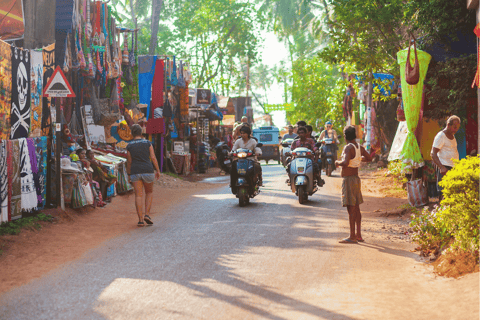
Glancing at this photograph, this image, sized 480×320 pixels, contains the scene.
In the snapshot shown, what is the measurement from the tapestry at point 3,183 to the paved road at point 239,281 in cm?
184

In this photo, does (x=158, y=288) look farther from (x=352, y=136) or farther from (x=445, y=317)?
(x=352, y=136)

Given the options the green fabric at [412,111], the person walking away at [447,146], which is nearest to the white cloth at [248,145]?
the green fabric at [412,111]

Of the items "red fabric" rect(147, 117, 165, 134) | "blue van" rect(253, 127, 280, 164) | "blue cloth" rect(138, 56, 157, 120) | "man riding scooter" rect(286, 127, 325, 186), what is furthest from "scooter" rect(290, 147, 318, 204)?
"blue van" rect(253, 127, 280, 164)

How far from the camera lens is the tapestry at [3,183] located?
9109 mm

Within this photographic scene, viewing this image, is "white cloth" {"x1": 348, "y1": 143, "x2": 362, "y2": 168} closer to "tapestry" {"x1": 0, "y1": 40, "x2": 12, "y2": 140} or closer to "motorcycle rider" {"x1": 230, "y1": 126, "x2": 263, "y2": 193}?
"motorcycle rider" {"x1": 230, "y1": 126, "x2": 263, "y2": 193}

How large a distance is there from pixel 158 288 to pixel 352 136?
4.28m

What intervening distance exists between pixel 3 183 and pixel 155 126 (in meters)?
12.6

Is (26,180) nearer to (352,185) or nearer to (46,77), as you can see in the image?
(46,77)

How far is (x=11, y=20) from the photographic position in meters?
11.5

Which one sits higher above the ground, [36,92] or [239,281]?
[36,92]

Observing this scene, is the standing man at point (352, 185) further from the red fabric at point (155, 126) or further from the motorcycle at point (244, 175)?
the red fabric at point (155, 126)

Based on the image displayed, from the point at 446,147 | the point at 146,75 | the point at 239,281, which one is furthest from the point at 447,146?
the point at 146,75

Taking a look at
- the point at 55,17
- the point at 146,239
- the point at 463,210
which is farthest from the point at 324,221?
the point at 55,17

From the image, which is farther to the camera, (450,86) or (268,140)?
(268,140)
